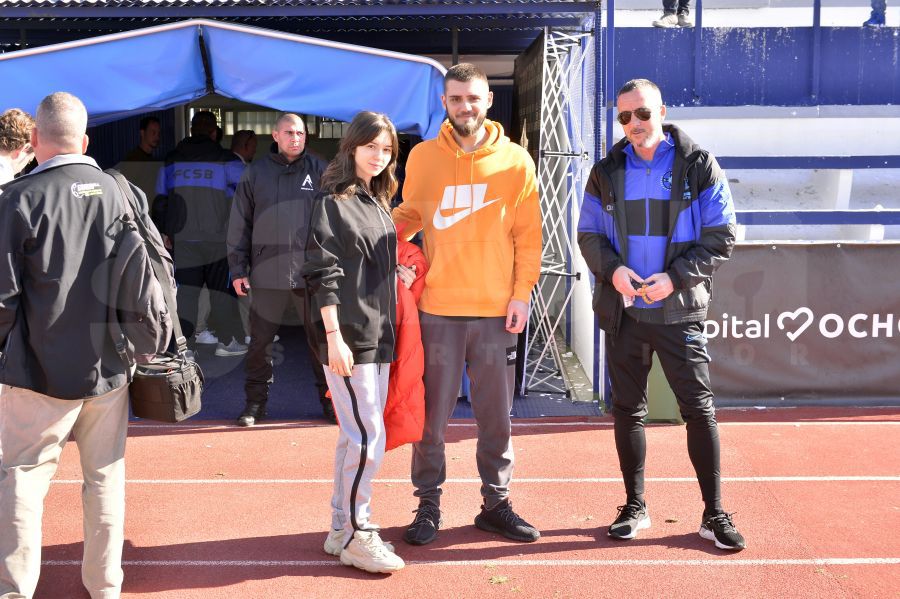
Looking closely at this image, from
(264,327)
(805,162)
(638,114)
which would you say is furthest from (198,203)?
(805,162)

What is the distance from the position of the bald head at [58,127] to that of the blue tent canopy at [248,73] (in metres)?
3.04

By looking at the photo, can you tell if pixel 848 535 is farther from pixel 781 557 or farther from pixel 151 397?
pixel 151 397

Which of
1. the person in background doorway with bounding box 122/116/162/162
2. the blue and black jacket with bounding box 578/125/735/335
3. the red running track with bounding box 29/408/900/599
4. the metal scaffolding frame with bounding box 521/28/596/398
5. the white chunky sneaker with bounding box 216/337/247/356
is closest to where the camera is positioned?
the red running track with bounding box 29/408/900/599

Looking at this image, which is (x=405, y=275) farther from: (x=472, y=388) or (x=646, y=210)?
(x=646, y=210)

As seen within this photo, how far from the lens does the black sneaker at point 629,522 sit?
4.52 m

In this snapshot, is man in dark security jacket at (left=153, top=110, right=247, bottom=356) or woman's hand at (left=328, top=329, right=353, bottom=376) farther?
man in dark security jacket at (left=153, top=110, right=247, bottom=356)

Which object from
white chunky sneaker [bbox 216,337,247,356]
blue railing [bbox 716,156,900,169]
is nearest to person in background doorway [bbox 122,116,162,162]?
white chunky sneaker [bbox 216,337,247,356]

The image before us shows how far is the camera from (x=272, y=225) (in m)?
6.61

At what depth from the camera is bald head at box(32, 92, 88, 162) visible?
3.48 metres

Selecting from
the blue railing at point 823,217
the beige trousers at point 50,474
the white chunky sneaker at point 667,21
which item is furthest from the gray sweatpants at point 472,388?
the white chunky sneaker at point 667,21

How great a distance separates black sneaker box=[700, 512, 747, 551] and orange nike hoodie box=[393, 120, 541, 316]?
4.17 feet

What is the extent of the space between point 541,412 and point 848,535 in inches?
107

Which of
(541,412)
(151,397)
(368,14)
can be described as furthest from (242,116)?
(151,397)

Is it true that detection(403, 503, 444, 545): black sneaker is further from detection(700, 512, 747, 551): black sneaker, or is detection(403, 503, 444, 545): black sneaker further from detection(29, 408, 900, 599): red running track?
detection(700, 512, 747, 551): black sneaker
